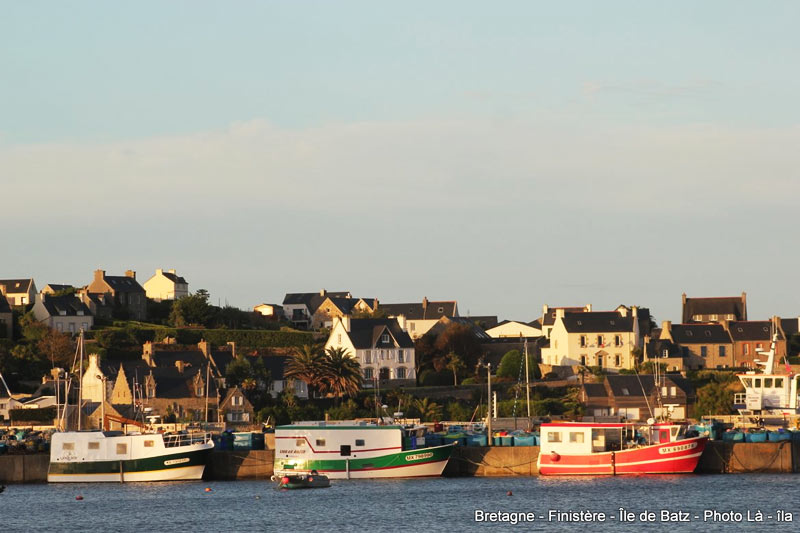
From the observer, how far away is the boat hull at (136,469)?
84.4 m

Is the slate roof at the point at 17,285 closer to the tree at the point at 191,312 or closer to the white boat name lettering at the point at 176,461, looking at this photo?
the tree at the point at 191,312

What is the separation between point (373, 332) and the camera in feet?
474

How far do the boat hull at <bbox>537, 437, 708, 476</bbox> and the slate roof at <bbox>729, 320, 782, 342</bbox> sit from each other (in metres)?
71.3

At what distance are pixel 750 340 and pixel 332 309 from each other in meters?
53.4

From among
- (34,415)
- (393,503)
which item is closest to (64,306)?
(34,415)

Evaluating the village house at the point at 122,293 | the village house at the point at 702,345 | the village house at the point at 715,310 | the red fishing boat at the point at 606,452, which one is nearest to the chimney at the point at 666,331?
the village house at the point at 702,345

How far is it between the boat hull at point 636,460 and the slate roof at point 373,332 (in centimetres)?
6161

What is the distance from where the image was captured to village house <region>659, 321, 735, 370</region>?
149000 mm

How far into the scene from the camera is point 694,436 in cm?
8212

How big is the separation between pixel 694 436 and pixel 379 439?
16.8 m

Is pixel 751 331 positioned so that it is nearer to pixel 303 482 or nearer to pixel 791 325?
pixel 791 325

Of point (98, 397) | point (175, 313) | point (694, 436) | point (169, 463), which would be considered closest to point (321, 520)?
point (169, 463)

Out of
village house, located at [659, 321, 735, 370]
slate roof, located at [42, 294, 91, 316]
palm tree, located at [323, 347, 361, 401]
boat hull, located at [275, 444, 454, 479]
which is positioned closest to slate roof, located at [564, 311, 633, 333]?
village house, located at [659, 321, 735, 370]

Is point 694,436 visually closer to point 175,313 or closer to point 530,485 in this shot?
point 530,485
